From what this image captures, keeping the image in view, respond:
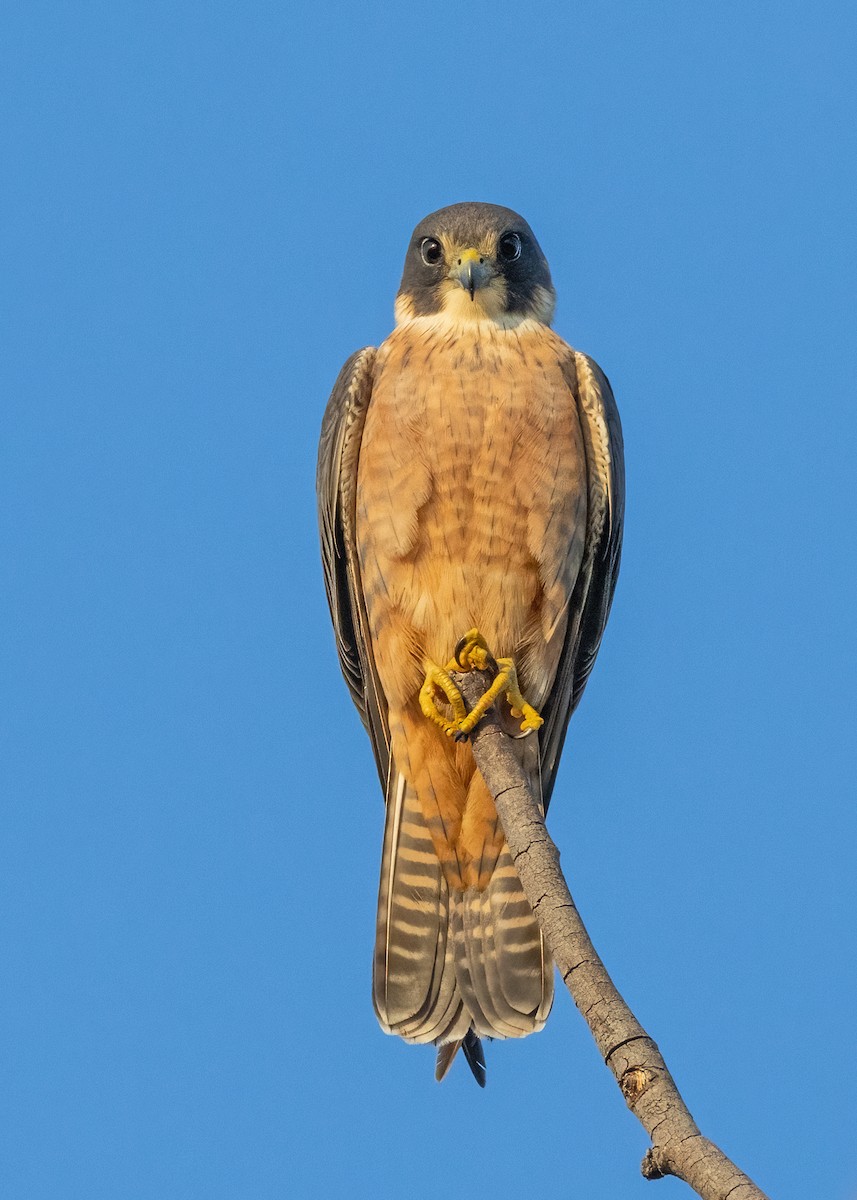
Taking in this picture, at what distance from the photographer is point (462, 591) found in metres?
4.89

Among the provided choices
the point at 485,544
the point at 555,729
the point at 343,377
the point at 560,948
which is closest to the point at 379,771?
the point at 555,729

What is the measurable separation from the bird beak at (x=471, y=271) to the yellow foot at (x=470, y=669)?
4.57ft

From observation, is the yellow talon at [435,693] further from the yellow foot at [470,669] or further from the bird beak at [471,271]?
the bird beak at [471,271]

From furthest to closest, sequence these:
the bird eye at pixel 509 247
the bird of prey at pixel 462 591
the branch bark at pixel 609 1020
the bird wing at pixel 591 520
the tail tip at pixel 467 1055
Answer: the bird eye at pixel 509 247, the bird wing at pixel 591 520, the bird of prey at pixel 462 591, the tail tip at pixel 467 1055, the branch bark at pixel 609 1020

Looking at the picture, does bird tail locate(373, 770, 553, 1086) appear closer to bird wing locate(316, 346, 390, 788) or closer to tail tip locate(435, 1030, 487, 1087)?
tail tip locate(435, 1030, 487, 1087)

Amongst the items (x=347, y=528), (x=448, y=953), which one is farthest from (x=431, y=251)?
(x=448, y=953)

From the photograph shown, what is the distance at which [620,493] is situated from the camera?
17.3 feet

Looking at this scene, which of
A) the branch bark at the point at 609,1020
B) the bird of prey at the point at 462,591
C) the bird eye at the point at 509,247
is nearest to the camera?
the branch bark at the point at 609,1020

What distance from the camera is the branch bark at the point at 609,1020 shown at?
2.24 metres

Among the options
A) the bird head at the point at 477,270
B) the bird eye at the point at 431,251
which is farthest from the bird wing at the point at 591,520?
the bird eye at the point at 431,251

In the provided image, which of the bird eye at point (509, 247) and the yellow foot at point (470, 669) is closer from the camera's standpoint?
the yellow foot at point (470, 669)

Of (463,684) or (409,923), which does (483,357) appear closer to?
(463,684)

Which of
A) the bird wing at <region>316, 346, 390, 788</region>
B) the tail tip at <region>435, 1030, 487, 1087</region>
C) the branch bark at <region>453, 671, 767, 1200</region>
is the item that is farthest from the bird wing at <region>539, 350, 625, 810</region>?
the branch bark at <region>453, 671, 767, 1200</region>

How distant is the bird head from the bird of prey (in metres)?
0.15
